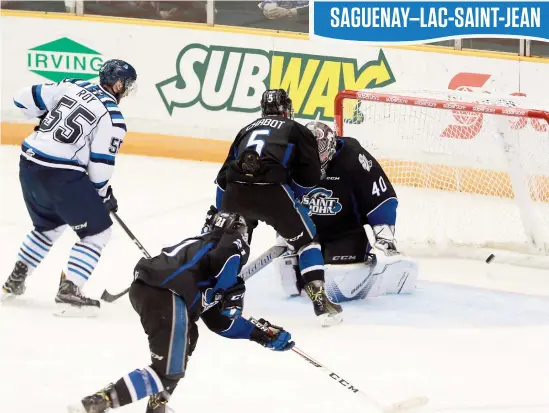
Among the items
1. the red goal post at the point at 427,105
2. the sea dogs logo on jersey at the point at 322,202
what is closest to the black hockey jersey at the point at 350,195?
the sea dogs logo on jersey at the point at 322,202

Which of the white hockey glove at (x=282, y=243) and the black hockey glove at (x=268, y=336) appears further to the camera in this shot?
the white hockey glove at (x=282, y=243)

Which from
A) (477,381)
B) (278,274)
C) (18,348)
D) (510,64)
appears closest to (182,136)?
(510,64)

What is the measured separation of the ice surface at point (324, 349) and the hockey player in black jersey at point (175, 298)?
374mm

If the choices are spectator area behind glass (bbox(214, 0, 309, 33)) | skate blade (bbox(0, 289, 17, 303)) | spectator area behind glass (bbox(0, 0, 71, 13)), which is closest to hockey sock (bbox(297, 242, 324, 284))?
skate blade (bbox(0, 289, 17, 303))

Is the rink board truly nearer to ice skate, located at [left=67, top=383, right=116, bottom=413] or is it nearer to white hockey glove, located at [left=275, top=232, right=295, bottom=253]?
white hockey glove, located at [left=275, top=232, right=295, bottom=253]

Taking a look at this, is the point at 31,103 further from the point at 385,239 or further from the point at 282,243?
the point at 385,239

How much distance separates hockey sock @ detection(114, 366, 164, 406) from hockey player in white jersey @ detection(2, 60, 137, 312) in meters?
1.46

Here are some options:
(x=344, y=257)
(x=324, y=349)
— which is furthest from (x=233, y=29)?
(x=324, y=349)

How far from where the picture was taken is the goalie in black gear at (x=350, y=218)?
488cm

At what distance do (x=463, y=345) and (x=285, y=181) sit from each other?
957 mm

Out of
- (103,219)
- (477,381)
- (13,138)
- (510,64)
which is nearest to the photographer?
(477,381)

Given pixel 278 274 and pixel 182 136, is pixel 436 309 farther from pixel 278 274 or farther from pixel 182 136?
pixel 182 136

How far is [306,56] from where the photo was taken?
736 centimetres

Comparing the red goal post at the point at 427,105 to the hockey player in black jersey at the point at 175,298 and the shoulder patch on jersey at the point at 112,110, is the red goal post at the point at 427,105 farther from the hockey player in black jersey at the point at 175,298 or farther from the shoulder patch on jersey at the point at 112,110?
the hockey player in black jersey at the point at 175,298
